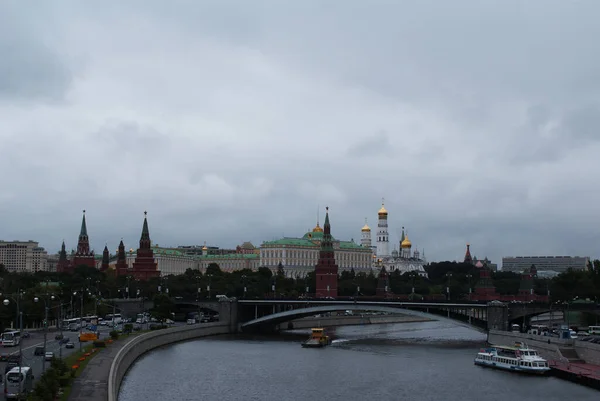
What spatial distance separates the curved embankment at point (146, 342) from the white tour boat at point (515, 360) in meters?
28.8

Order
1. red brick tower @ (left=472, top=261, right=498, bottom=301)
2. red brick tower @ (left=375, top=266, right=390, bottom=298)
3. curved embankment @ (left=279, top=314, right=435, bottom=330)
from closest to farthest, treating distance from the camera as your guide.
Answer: curved embankment @ (left=279, top=314, right=435, bottom=330) < red brick tower @ (left=472, top=261, right=498, bottom=301) < red brick tower @ (left=375, top=266, right=390, bottom=298)

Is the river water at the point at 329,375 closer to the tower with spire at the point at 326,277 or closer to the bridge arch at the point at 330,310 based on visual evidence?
the bridge arch at the point at 330,310

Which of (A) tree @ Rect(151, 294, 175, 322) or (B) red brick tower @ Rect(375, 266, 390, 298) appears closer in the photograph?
(A) tree @ Rect(151, 294, 175, 322)

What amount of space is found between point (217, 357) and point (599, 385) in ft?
111

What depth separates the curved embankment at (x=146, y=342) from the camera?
55.8m

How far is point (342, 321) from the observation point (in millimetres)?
141000

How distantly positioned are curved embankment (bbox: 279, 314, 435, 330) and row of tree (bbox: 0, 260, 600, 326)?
5885 mm

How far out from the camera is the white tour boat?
70000 mm

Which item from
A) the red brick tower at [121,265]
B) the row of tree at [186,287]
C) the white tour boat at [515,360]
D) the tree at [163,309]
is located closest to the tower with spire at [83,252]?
the red brick tower at [121,265]

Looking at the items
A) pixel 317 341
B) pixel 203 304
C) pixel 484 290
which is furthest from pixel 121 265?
pixel 317 341

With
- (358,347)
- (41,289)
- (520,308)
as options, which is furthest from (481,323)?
(41,289)

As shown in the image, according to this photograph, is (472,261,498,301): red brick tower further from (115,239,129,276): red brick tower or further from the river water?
(115,239,129,276): red brick tower

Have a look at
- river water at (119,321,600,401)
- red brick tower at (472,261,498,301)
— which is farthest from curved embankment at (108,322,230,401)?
red brick tower at (472,261,498,301)

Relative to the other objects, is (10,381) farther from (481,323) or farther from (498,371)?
(481,323)
